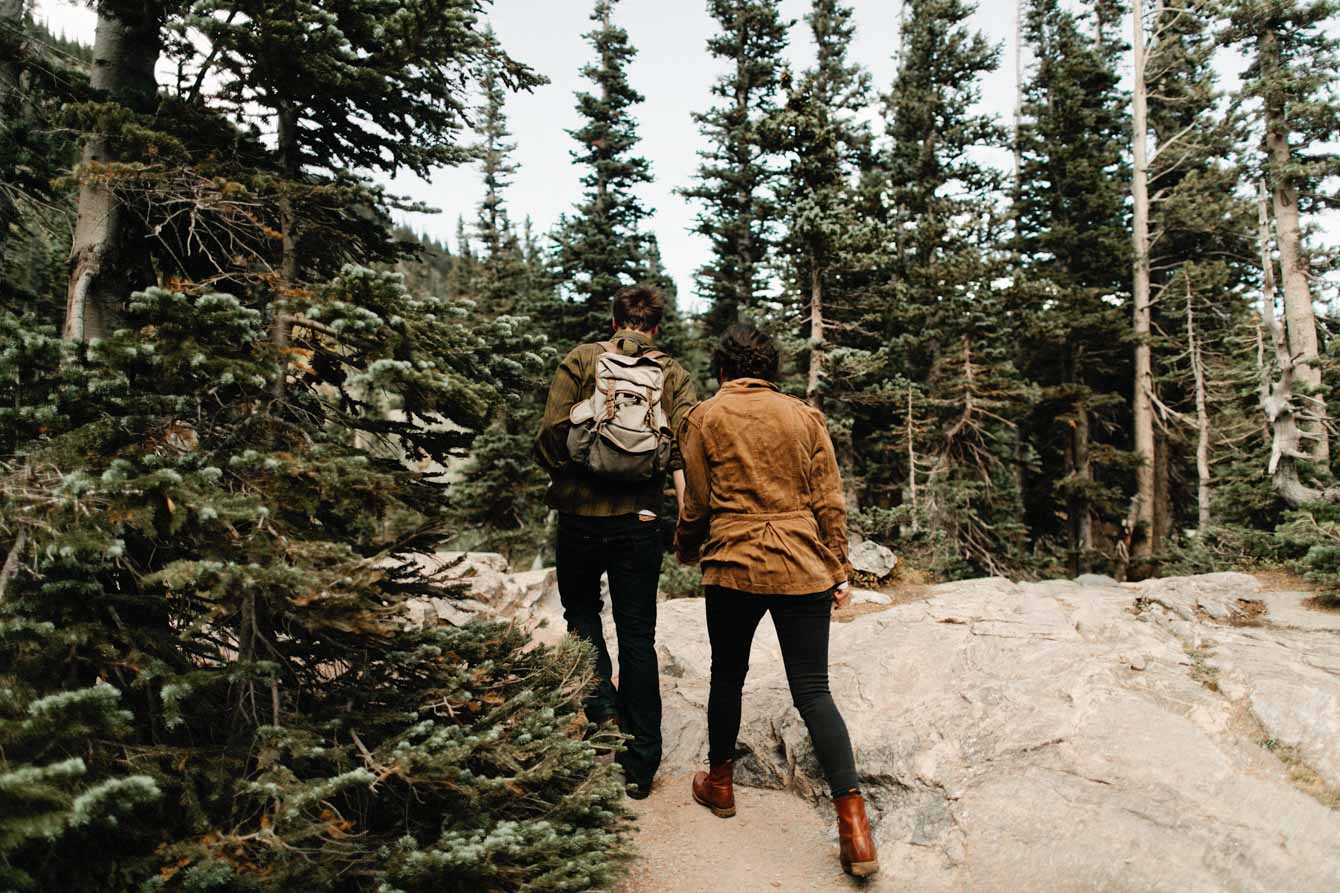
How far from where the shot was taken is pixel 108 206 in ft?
A: 12.2

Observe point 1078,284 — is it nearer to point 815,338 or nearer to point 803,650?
point 815,338

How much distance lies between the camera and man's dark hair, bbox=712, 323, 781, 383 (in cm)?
388

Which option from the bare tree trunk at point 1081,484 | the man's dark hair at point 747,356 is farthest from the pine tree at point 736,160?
the man's dark hair at point 747,356

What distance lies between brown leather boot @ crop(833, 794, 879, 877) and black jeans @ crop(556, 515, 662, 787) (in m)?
1.26

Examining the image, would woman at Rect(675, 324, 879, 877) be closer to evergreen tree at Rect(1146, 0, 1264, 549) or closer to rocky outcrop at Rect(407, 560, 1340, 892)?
rocky outcrop at Rect(407, 560, 1340, 892)

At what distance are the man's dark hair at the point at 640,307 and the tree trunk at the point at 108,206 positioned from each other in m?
2.70

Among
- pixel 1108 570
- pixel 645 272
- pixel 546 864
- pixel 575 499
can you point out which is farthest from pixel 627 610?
pixel 1108 570

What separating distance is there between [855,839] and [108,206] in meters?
4.96

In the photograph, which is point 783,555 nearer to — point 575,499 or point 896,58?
point 575,499

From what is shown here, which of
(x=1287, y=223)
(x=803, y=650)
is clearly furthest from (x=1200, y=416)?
(x=803, y=650)

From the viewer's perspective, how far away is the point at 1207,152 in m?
19.0

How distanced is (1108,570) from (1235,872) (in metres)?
19.4

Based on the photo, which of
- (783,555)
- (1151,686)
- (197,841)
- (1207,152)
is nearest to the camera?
(197,841)

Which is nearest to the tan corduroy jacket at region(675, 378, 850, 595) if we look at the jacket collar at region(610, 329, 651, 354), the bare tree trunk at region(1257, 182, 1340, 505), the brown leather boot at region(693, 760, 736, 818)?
the jacket collar at region(610, 329, 651, 354)
